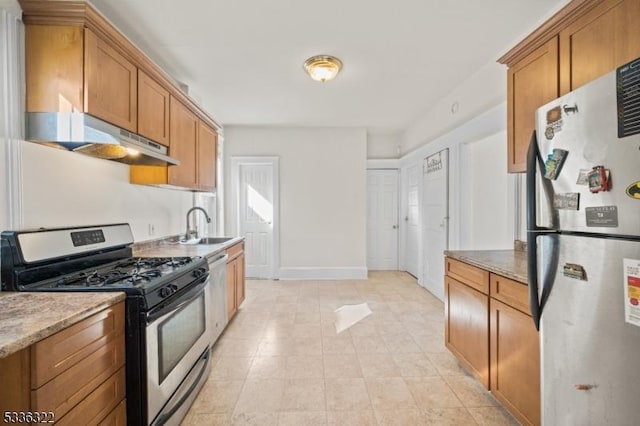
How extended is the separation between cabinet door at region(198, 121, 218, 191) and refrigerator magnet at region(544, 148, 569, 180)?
305cm

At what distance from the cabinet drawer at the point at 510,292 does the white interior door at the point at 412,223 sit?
127 inches

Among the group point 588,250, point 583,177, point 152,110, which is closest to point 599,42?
point 583,177

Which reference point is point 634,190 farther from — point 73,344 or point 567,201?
point 73,344

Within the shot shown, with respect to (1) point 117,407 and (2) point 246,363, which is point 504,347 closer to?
(2) point 246,363

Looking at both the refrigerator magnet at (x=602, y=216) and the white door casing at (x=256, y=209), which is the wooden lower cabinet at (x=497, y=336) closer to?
the refrigerator magnet at (x=602, y=216)

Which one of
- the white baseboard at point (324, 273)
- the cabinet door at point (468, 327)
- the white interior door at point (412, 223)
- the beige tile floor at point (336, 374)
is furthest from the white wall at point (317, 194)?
the cabinet door at point (468, 327)

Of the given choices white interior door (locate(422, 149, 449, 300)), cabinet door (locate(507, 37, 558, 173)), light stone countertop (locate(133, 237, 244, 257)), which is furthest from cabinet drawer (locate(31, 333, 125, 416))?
white interior door (locate(422, 149, 449, 300))

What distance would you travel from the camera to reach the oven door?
1492 millimetres

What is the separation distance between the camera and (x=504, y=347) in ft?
5.83

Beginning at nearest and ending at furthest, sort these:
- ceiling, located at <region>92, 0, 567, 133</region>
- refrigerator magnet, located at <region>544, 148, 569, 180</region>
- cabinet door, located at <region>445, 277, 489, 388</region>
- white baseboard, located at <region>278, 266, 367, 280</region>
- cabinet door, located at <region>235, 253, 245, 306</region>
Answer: refrigerator magnet, located at <region>544, 148, 569, 180</region>, cabinet door, located at <region>445, 277, 489, 388</region>, ceiling, located at <region>92, 0, 567, 133</region>, cabinet door, located at <region>235, 253, 245, 306</region>, white baseboard, located at <region>278, 266, 367, 280</region>

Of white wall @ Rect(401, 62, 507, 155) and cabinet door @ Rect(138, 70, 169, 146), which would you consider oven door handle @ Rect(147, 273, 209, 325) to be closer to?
cabinet door @ Rect(138, 70, 169, 146)

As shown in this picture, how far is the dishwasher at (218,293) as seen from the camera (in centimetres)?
259

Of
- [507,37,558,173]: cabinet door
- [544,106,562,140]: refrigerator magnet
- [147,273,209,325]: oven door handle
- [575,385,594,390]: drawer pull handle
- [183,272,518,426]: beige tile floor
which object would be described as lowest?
[183,272,518,426]: beige tile floor

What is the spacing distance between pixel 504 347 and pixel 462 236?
198 centimetres
